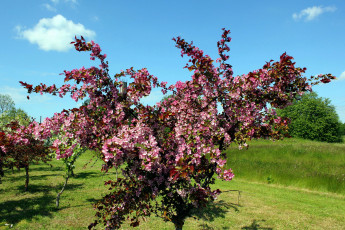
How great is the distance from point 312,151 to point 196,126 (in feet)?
60.1

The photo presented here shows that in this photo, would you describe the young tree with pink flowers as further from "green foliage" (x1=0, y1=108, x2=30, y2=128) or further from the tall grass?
"green foliage" (x1=0, y1=108, x2=30, y2=128)

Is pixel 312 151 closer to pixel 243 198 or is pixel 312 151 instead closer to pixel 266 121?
pixel 243 198

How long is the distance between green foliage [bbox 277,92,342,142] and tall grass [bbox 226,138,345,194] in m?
27.7

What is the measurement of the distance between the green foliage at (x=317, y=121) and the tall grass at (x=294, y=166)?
2766cm

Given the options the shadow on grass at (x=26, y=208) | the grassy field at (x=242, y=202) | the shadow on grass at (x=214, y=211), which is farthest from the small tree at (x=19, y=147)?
the shadow on grass at (x=214, y=211)

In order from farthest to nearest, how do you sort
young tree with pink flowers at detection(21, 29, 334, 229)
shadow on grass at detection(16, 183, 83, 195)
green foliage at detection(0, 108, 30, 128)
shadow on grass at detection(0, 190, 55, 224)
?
green foliage at detection(0, 108, 30, 128) → shadow on grass at detection(16, 183, 83, 195) → shadow on grass at detection(0, 190, 55, 224) → young tree with pink flowers at detection(21, 29, 334, 229)

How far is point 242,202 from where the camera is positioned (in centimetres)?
1155

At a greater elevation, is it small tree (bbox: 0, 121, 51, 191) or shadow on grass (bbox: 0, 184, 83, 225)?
small tree (bbox: 0, 121, 51, 191)

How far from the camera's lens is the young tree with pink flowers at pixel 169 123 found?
13.6 feet

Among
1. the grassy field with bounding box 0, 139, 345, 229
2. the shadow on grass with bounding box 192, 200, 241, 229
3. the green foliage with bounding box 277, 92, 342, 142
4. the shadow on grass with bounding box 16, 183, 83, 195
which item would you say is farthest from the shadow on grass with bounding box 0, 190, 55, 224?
the green foliage with bounding box 277, 92, 342, 142

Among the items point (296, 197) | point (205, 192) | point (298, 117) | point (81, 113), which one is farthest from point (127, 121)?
point (298, 117)

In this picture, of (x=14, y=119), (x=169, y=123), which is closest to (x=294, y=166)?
(x=169, y=123)

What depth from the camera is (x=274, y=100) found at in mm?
4934

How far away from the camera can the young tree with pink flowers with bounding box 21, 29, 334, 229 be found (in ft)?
13.6
